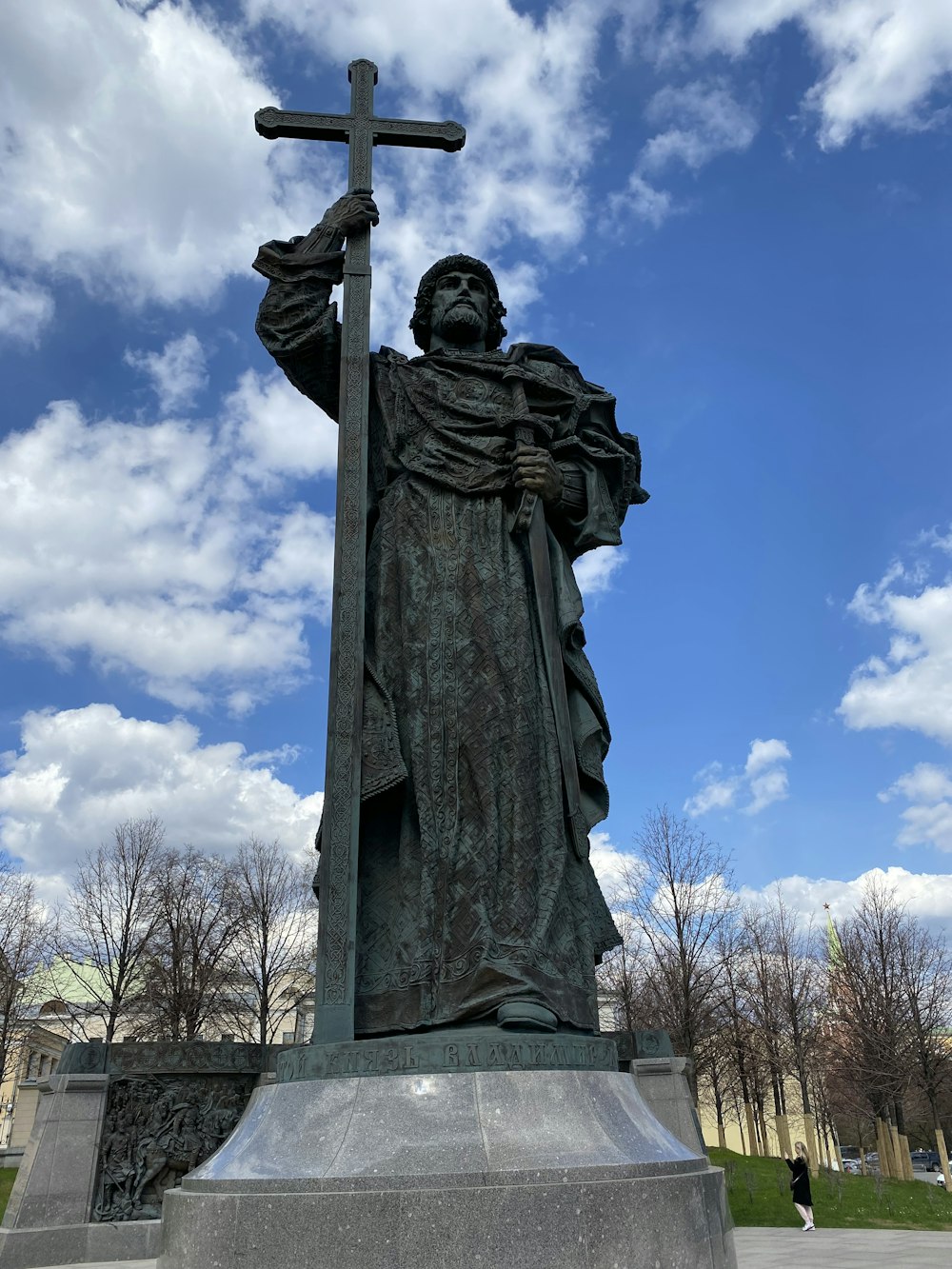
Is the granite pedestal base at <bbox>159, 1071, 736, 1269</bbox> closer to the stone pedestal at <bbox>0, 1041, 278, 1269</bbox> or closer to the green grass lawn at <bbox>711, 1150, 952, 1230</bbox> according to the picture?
the stone pedestal at <bbox>0, 1041, 278, 1269</bbox>

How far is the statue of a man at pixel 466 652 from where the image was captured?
193 inches

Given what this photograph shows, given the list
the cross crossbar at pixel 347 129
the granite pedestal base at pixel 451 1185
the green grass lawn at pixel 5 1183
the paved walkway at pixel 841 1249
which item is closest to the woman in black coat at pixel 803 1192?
the paved walkway at pixel 841 1249

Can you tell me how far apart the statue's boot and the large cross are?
74 centimetres

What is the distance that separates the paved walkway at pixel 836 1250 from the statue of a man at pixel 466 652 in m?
5.61

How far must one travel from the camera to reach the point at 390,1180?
3447 mm

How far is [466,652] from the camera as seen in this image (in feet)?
18.3

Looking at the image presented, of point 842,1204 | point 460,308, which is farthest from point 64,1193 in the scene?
point 842,1204

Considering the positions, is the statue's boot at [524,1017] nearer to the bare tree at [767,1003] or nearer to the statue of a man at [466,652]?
the statue of a man at [466,652]

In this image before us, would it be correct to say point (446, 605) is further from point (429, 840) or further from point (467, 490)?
point (429, 840)

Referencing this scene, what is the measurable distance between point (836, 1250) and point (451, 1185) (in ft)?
33.0

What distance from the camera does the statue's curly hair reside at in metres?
6.95

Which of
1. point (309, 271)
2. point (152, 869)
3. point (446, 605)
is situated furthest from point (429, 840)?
point (152, 869)

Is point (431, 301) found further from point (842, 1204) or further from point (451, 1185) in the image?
point (842, 1204)

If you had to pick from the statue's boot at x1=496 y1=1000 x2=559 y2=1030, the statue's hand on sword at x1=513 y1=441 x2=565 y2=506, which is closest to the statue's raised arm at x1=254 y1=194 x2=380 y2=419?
the statue's hand on sword at x1=513 y1=441 x2=565 y2=506
